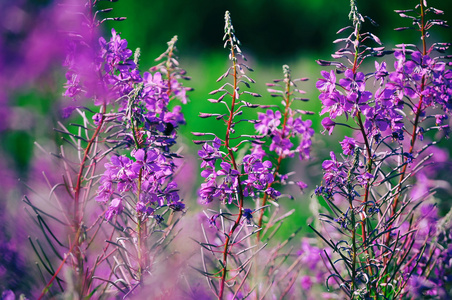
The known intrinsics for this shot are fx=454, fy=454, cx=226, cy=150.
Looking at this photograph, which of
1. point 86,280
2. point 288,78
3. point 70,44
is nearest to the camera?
point 70,44

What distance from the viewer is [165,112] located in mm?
1200

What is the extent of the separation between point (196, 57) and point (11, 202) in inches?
233

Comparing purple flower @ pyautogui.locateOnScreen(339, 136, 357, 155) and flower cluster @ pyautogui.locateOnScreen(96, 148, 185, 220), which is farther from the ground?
purple flower @ pyautogui.locateOnScreen(339, 136, 357, 155)

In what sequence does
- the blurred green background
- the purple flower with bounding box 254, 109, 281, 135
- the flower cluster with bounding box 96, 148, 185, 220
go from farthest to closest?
the blurred green background
the purple flower with bounding box 254, 109, 281, 135
the flower cluster with bounding box 96, 148, 185, 220

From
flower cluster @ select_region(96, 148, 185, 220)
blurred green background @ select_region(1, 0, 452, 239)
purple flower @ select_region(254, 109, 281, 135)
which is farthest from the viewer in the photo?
blurred green background @ select_region(1, 0, 452, 239)

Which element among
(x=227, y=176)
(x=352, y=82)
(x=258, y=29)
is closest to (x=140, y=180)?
(x=227, y=176)

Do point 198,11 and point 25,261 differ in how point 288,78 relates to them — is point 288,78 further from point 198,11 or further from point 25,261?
point 198,11

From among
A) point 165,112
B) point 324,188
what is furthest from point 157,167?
point 324,188

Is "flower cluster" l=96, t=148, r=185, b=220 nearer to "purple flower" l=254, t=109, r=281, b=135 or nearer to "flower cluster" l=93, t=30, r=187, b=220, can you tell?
"flower cluster" l=93, t=30, r=187, b=220

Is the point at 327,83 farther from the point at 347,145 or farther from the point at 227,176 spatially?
the point at 227,176

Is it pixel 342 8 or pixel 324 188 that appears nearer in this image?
pixel 324 188

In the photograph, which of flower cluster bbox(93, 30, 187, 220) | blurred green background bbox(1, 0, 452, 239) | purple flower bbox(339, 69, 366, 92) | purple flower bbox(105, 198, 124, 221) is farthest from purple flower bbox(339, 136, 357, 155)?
blurred green background bbox(1, 0, 452, 239)

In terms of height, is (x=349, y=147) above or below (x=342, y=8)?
below

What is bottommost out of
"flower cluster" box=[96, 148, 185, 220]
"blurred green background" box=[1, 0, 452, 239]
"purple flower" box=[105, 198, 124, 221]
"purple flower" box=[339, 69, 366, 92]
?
"purple flower" box=[105, 198, 124, 221]
